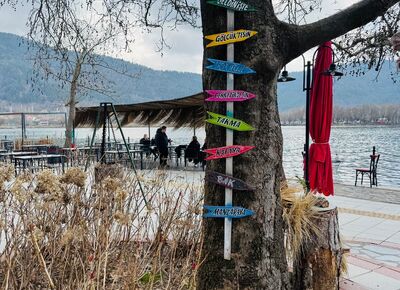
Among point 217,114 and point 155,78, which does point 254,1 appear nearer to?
point 217,114

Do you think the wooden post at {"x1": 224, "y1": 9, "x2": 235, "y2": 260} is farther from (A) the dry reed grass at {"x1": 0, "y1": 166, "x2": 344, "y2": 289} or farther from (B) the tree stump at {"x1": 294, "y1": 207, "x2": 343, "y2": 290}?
(B) the tree stump at {"x1": 294, "y1": 207, "x2": 343, "y2": 290}

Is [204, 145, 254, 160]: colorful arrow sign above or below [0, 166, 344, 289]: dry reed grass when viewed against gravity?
above

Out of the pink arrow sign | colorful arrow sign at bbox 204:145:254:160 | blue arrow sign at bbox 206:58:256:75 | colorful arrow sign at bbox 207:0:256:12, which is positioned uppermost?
colorful arrow sign at bbox 207:0:256:12

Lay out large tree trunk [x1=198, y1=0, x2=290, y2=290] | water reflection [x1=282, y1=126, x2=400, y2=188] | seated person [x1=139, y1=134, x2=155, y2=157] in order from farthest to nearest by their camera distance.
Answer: seated person [x1=139, y1=134, x2=155, y2=157] → water reflection [x1=282, y1=126, x2=400, y2=188] → large tree trunk [x1=198, y1=0, x2=290, y2=290]

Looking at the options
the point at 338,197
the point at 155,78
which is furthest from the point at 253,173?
the point at 155,78

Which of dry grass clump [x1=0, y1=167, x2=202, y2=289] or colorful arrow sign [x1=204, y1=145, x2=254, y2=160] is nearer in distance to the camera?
dry grass clump [x1=0, y1=167, x2=202, y2=289]

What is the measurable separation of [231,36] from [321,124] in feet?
5.24

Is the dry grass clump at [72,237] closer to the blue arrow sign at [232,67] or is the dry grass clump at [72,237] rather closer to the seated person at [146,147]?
the blue arrow sign at [232,67]

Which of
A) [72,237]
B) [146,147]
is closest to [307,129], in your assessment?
[72,237]

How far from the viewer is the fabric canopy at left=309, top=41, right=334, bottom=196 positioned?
11.5ft

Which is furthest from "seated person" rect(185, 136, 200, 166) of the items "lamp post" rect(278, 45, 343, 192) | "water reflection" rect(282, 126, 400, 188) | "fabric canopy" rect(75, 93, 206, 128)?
"lamp post" rect(278, 45, 343, 192)

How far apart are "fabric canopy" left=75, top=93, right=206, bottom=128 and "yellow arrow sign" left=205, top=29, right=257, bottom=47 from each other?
1036 centimetres

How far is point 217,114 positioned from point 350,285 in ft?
7.21

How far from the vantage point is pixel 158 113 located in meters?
16.5
